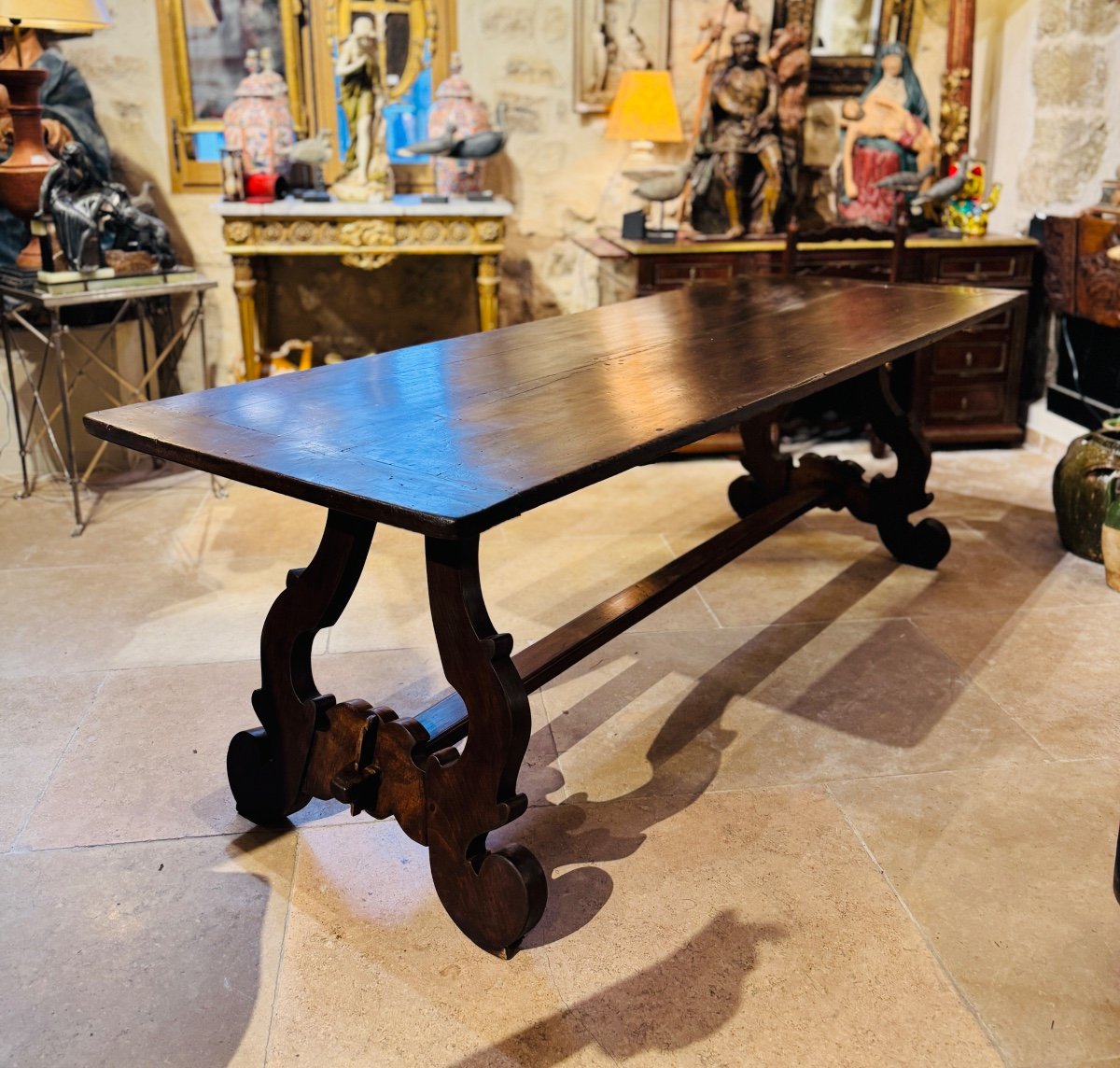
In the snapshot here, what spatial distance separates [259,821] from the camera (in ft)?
7.27

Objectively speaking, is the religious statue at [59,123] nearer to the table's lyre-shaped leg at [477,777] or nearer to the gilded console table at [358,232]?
the gilded console table at [358,232]

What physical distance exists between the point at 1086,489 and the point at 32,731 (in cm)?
288

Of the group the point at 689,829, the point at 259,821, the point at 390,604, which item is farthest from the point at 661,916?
the point at 390,604

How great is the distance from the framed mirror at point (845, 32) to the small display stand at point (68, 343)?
8.32 ft

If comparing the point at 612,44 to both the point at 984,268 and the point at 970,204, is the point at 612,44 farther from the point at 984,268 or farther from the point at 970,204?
the point at 984,268

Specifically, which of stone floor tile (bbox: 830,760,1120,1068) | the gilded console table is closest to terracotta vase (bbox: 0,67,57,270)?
the gilded console table

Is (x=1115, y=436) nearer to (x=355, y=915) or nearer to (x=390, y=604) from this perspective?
(x=390, y=604)

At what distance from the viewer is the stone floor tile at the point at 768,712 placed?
2408 millimetres

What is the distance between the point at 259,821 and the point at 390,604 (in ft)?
3.50

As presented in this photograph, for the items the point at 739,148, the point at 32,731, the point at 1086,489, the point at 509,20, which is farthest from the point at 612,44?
the point at 32,731

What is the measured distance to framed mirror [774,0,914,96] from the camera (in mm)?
4695

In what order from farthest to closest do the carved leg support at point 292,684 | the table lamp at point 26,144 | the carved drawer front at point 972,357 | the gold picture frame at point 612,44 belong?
the gold picture frame at point 612,44, the carved drawer front at point 972,357, the table lamp at point 26,144, the carved leg support at point 292,684

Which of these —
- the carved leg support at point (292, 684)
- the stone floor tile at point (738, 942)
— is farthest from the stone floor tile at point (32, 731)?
the stone floor tile at point (738, 942)

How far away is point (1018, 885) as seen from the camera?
6.66ft
